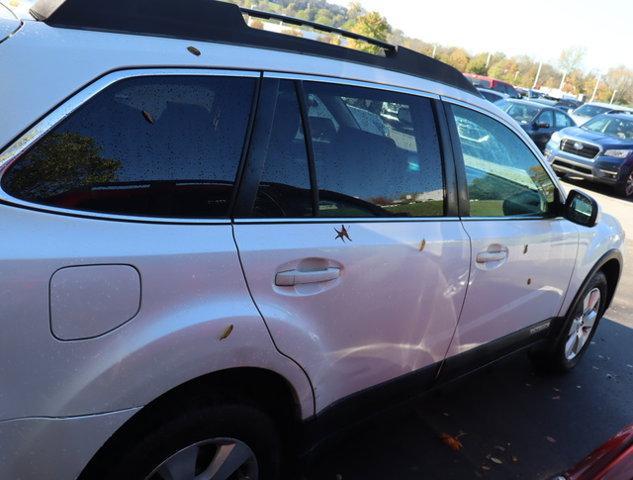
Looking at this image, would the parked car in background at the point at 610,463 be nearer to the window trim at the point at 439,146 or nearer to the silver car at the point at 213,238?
the silver car at the point at 213,238

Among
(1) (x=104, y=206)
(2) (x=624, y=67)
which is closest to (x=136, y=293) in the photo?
(1) (x=104, y=206)

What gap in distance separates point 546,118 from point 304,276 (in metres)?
13.8

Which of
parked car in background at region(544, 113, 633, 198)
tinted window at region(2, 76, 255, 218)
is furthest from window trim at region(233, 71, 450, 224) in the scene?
parked car in background at region(544, 113, 633, 198)

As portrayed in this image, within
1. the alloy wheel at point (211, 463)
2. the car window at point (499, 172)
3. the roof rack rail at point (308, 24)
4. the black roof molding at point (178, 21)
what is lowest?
the alloy wheel at point (211, 463)

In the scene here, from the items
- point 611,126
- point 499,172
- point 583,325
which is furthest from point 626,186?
point 499,172

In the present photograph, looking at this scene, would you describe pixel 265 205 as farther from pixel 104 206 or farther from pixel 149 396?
pixel 149 396

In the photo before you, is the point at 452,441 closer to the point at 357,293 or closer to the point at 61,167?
the point at 357,293

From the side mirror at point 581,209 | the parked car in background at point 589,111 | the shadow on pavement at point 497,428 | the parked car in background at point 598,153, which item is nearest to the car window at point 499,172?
the side mirror at point 581,209

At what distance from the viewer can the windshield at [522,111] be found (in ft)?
45.0

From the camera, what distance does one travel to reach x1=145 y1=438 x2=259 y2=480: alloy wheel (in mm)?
1759

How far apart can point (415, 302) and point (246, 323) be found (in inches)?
34.1

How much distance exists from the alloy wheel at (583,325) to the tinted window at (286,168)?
2618mm

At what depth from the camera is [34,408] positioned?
1425 millimetres

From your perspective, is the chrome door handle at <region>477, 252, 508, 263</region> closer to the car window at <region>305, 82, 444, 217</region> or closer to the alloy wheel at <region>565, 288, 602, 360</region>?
the car window at <region>305, 82, 444, 217</region>
